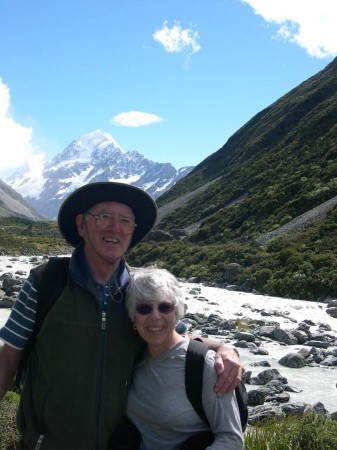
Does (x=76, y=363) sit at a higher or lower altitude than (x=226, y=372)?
higher

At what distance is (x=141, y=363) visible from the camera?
3.35m

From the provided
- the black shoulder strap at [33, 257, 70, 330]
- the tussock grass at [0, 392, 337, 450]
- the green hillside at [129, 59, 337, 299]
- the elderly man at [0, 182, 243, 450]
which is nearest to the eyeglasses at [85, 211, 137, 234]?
the elderly man at [0, 182, 243, 450]

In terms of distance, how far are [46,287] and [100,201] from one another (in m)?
→ 0.76

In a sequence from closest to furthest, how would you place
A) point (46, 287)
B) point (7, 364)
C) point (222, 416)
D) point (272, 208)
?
point (222, 416) < point (46, 287) < point (7, 364) < point (272, 208)

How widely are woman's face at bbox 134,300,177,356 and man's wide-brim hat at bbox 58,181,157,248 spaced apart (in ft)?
2.80

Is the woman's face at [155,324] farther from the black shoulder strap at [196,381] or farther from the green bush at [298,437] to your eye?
the green bush at [298,437]

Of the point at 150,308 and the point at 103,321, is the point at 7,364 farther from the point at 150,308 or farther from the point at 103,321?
the point at 150,308

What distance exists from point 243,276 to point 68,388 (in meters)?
30.3

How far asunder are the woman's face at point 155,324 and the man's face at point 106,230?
434 millimetres

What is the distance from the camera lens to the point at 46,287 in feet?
10.8

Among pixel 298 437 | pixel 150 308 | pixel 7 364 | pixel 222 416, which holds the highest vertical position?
pixel 7 364

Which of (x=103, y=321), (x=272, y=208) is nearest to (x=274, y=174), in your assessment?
(x=272, y=208)

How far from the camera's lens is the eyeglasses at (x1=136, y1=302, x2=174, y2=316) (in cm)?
329

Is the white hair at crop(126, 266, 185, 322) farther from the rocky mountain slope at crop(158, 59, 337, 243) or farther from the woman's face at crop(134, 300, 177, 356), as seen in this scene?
the rocky mountain slope at crop(158, 59, 337, 243)
